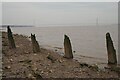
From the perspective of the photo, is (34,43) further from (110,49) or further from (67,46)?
(110,49)

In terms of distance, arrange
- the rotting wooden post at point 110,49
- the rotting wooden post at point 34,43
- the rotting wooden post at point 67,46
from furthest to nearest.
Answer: the rotting wooden post at point 34,43 < the rotting wooden post at point 67,46 < the rotting wooden post at point 110,49

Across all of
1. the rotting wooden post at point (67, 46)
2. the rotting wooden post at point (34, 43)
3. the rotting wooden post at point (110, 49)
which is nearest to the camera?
the rotting wooden post at point (110, 49)

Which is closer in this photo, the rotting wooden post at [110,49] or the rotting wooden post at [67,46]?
the rotting wooden post at [110,49]

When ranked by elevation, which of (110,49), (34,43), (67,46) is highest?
(34,43)

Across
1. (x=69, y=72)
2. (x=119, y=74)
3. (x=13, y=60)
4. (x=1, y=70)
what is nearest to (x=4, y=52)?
(x=13, y=60)

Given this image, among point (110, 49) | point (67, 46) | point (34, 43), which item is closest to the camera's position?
point (110, 49)

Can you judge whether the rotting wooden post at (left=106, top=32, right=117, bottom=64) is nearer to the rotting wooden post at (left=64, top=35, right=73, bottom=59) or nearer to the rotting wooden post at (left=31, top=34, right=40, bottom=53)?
the rotting wooden post at (left=64, top=35, right=73, bottom=59)

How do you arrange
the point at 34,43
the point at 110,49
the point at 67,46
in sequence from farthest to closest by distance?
the point at 34,43, the point at 67,46, the point at 110,49

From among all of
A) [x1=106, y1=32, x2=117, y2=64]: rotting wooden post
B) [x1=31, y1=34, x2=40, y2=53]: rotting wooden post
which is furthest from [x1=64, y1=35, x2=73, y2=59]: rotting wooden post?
[x1=106, y1=32, x2=117, y2=64]: rotting wooden post

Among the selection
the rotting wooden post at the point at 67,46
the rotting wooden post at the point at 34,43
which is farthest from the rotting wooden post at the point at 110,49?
the rotting wooden post at the point at 34,43

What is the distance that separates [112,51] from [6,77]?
9.92m

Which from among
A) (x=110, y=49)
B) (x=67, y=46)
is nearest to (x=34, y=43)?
(x=67, y=46)

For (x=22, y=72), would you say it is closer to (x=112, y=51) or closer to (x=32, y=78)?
(x=32, y=78)

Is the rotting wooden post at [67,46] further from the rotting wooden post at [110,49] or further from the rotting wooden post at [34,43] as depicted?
the rotting wooden post at [110,49]
